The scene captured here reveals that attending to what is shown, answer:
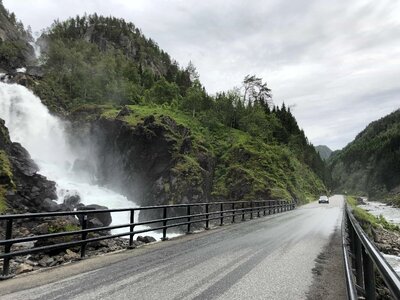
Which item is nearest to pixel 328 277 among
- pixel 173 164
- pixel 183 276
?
pixel 183 276

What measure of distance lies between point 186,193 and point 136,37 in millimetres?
137829

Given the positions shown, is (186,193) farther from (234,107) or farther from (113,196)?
(234,107)

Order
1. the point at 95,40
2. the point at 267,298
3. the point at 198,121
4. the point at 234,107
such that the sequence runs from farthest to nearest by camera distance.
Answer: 1. the point at 95,40
2. the point at 234,107
3. the point at 198,121
4. the point at 267,298

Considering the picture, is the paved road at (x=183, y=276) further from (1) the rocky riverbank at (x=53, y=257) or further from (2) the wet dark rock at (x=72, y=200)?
(2) the wet dark rock at (x=72, y=200)

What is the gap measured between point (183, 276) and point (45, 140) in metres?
56.3

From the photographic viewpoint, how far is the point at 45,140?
196 ft

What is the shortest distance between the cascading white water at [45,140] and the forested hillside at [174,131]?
4.04 meters

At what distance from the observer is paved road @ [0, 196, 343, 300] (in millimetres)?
7059

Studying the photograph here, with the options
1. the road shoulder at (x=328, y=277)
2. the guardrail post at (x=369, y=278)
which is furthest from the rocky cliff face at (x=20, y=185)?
the guardrail post at (x=369, y=278)

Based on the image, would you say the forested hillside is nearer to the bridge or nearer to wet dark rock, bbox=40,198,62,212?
wet dark rock, bbox=40,198,62,212

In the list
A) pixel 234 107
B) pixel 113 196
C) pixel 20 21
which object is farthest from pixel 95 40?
pixel 113 196

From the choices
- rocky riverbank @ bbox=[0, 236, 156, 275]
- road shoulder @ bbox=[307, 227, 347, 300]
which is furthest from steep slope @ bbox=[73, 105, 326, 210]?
road shoulder @ bbox=[307, 227, 347, 300]

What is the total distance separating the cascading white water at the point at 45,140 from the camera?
157 ft

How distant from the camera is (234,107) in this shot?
301 ft
